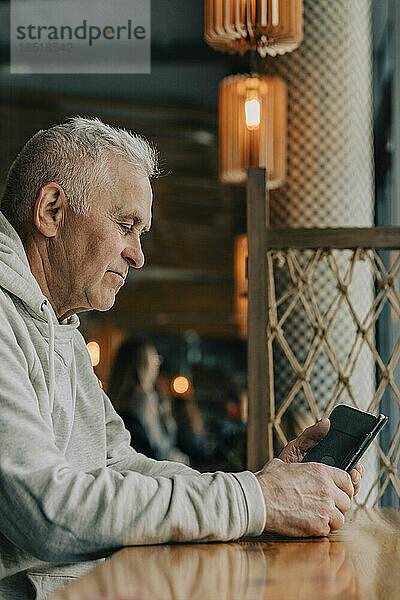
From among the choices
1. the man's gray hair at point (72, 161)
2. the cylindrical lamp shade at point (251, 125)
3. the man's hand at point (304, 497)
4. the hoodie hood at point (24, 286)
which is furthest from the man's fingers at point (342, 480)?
the cylindrical lamp shade at point (251, 125)

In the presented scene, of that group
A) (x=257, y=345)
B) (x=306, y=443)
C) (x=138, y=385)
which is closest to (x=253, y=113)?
(x=138, y=385)

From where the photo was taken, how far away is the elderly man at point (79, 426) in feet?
3.19

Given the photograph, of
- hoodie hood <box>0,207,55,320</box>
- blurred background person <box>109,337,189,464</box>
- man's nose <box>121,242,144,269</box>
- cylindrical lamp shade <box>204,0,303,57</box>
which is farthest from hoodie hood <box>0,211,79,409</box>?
blurred background person <box>109,337,189,464</box>

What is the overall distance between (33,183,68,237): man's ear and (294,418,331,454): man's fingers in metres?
0.52

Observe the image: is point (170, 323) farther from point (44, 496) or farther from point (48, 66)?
point (44, 496)

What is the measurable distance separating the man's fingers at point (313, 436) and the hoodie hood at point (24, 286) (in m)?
0.40

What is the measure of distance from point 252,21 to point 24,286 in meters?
1.49

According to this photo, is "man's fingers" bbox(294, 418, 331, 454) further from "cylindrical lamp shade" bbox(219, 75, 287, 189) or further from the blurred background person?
the blurred background person

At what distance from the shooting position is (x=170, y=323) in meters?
10.7

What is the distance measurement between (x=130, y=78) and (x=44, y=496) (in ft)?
15.3

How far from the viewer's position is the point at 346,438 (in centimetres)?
115

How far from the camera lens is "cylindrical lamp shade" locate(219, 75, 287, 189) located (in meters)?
3.21

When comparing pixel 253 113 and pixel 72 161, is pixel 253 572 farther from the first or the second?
pixel 253 113

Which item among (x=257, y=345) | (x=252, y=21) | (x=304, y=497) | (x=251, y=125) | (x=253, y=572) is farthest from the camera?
(x=251, y=125)
